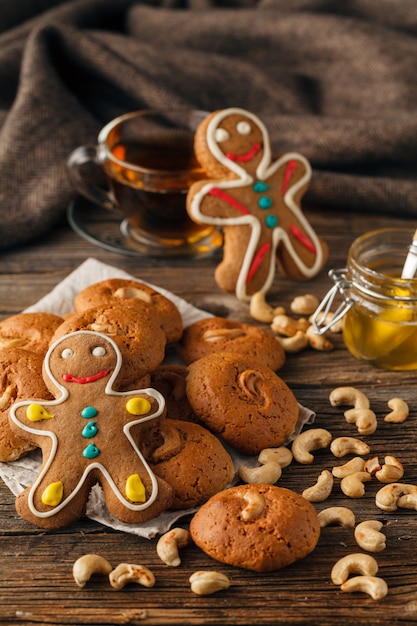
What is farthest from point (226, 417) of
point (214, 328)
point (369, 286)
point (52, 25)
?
point (52, 25)

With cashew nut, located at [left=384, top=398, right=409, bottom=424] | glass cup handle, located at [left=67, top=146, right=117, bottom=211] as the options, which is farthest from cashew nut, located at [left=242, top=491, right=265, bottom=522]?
glass cup handle, located at [left=67, top=146, right=117, bottom=211]

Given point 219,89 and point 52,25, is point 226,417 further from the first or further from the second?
point 52,25

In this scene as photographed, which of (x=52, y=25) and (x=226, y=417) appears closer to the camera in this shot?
(x=226, y=417)

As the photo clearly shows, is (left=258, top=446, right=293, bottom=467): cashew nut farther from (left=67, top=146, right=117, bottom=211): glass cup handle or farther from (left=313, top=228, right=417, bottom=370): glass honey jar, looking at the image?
(left=67, top=146, right=117, bottom=211): glass cup handle

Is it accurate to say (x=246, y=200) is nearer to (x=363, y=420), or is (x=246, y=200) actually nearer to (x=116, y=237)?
(x=116, y=237)

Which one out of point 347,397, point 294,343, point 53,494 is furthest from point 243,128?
point 53,494

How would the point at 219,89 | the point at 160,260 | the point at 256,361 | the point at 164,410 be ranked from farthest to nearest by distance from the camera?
the point at 219,89, the point at 160,260, the point at 256,361, the point at 164,410

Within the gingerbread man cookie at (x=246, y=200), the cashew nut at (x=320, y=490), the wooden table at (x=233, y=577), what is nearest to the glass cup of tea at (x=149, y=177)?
the gingerbread man cookie at (x=246, y=200)
